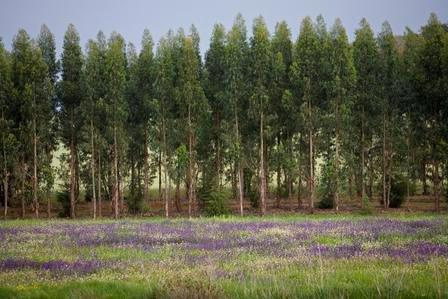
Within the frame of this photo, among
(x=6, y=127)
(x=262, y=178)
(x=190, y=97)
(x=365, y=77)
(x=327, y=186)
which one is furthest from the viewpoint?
(x=365, y=77)

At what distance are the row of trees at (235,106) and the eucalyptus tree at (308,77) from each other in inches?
5.4

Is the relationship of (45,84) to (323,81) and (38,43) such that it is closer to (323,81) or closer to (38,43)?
(38,43)

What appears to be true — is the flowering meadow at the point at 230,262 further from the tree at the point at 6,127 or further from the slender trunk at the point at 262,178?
the tree at the point at 6,127

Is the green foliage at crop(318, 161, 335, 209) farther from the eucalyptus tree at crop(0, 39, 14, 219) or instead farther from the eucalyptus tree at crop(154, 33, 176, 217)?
the eucalyptus tree at crop(0, 39, 14, 219)

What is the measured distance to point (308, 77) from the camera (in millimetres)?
48531

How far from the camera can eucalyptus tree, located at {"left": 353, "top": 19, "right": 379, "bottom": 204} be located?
165 feet

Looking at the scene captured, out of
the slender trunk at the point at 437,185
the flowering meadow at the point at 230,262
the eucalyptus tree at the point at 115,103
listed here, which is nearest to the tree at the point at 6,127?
the eucalyptus tree at the point at 115,103

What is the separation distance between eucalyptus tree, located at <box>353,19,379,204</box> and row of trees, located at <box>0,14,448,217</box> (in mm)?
129

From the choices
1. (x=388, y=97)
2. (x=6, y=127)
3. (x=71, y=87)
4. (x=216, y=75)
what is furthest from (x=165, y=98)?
(x=388, y=97)

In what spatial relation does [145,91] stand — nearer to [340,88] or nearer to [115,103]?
[115,103]

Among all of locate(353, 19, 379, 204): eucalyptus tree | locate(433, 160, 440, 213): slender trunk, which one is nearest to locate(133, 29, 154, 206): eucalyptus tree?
locate(353, 19, 379, 204): eucalyptus tree

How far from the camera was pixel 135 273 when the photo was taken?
1248 centimetres

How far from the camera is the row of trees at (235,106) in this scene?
47344 mm

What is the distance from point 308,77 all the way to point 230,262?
3688 centimetres
